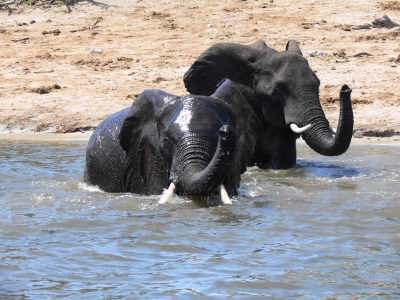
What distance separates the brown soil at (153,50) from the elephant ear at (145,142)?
5170 millimetres

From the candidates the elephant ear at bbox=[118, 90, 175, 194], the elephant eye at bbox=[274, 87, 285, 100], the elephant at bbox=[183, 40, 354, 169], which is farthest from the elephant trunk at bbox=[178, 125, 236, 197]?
the elephant eye at bbox=[274, 87, 285, 100]

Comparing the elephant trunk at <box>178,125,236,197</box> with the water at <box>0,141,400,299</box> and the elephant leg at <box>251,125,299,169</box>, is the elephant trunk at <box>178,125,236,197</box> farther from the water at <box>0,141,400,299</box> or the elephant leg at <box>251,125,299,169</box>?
the elephant leg at <box>251,125,299,169</box>

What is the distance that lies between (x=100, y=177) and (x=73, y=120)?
16.9 ft

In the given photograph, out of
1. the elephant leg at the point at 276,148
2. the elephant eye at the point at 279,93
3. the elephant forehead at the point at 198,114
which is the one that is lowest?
the elephant leg at the point at 276,148

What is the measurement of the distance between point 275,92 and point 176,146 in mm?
3255

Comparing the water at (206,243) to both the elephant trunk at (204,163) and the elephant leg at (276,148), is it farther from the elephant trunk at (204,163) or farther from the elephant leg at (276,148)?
the elephant leg at (276,148)

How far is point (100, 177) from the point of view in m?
8.59

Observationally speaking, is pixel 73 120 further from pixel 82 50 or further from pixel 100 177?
pixel 100 177

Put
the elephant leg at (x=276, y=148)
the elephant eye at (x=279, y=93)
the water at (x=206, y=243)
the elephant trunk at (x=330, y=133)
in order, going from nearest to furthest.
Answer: the water at (x=206, y=243)
the elephant trunk at (x=330, y=133)
the elephant eye at (x=279, y=93)
the elephant leg at (x=276, y=148)

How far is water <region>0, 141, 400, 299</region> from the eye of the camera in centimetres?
511

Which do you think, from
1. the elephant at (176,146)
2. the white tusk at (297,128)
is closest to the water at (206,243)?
the elephant at (176,146)

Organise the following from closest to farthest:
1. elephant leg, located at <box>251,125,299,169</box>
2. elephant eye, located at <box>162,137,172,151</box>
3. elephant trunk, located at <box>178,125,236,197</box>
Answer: elephant trunk, located at <box>178,125,236,197</box> < elephant eye, located at <box>162,137,172,151</box> < elephant leg, located at <box>251,125,299,169</box>

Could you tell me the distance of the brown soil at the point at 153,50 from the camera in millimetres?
13648

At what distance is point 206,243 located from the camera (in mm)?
6074
